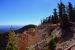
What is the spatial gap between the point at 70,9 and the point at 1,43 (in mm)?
34972

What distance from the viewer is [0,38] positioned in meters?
102

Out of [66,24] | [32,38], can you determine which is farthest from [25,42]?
[66,24]

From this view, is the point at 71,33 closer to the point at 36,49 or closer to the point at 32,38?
the point at 36,49

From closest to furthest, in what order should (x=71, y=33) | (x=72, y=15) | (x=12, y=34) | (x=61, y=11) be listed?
1. (x=12, y=34)
2. (x=71, y=33)
3. (x=61, y=11)
4. (x=72, y=15)

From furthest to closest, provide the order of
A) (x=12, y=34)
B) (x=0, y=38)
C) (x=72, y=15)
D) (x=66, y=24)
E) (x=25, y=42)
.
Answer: (x=0, y=38)
(x=72, y=15)
(x=25, y=42)
(x=66, y=24)
(x=12, y=34)

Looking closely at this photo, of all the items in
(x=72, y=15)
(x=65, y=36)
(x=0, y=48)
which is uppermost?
(x=72, y=15)

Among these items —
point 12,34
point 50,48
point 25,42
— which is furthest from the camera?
point 25,42

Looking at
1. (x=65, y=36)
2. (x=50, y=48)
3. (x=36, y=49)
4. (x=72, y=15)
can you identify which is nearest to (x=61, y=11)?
(x=72, y=15)

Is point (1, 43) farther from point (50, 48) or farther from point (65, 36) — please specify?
point (50, 48)

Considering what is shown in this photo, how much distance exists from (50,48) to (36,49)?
12.4m

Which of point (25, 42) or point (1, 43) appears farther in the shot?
→ point (1, 43)

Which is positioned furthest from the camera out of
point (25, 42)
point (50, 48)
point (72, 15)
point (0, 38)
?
point (0, 38)

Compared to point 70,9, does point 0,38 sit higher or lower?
lower

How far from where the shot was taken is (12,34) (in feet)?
188
